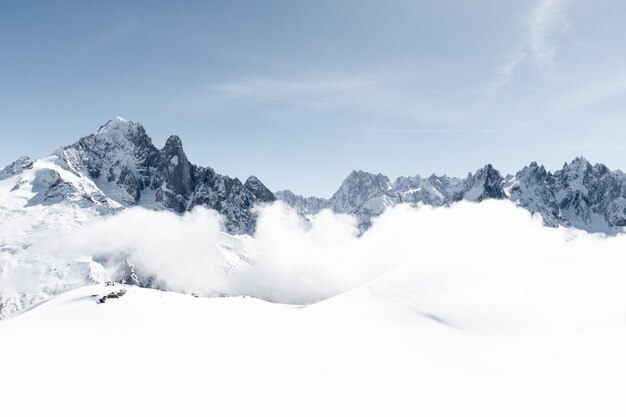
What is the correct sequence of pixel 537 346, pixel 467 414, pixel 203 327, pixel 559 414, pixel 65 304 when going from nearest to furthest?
pixel 559 414 < pixel 467 414 < pixel 537 346 < pixel 203 327 < pixel 65 304

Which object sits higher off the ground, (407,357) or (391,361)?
(407,357)

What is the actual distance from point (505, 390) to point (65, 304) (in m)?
33.3

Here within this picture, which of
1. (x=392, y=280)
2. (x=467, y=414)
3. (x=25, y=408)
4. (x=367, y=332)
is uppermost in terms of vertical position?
(x=392, y=280)

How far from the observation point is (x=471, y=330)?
14.5 m

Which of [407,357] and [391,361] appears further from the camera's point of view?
[407,357]

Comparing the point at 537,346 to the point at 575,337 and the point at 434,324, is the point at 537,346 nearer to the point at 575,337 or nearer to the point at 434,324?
the point at 575,337

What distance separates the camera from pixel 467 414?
33.1 feet

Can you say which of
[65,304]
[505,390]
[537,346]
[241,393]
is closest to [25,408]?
[241,393]

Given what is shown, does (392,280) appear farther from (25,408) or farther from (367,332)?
(25,408)

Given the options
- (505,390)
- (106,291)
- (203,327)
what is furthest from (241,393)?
(106,291)

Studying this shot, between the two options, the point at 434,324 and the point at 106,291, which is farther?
the point at 106,291

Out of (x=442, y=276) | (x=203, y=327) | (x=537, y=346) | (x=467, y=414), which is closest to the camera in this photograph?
(x=467, y=414)

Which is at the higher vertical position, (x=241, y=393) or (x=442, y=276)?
(x=442, y=276)

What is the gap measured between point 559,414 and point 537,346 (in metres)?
3.81
